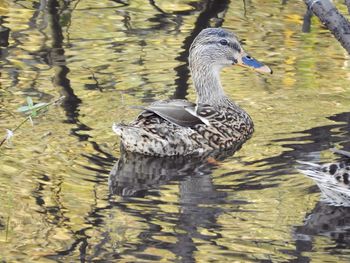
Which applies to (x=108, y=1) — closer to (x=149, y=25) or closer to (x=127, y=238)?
(x=149, y=25)

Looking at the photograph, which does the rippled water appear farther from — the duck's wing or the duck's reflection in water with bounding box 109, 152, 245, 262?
the duck's wing

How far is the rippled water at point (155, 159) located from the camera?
7.28m

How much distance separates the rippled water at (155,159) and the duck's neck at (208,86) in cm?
22

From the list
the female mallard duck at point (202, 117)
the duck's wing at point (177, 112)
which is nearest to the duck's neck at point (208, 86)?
the female mallard duck at point (202, 117)

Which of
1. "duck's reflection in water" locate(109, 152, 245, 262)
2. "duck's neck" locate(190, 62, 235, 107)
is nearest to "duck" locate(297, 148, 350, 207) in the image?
"duck's reflection in water" locate(109, 152, 245, 262)

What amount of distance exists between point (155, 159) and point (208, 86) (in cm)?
134

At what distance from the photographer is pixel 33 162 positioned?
28.6 feet

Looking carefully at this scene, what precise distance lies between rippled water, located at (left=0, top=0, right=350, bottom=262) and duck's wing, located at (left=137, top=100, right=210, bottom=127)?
350mm

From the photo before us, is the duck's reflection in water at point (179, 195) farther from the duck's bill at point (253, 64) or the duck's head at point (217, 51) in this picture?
the duck's head at point (217, 51)

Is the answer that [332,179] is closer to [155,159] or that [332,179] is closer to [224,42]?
[155,159]

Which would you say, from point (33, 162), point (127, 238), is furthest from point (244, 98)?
point (127, 238)

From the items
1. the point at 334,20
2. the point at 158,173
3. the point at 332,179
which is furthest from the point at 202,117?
the point at 334,20

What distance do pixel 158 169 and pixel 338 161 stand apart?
1356 mm

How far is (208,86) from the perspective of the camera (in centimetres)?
1050
